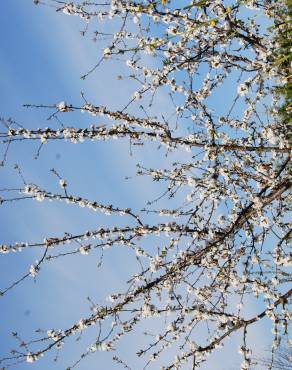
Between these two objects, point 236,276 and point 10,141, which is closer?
point 10,141

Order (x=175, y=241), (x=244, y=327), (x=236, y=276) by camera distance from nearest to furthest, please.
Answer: (x=244, y=327) → (x=175, y=241) → (x=236, y=276)

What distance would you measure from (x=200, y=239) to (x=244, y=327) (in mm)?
1189

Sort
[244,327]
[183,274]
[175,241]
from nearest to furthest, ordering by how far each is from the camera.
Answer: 1. [244,327]
2. [183,274]
3. [175,241]

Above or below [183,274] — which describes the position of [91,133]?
above

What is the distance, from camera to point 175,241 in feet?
17.3

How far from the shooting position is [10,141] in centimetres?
471

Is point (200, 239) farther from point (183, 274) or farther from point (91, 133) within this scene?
point (91, 133)

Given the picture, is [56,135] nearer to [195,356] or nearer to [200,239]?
[200,239]

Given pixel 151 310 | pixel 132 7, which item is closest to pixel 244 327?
pixel 151 310

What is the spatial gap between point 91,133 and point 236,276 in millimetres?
2654

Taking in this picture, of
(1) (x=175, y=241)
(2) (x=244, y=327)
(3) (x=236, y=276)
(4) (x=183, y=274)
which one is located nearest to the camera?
(2) (x=244, y=327)

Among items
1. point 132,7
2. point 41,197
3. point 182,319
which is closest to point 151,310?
point 182,319

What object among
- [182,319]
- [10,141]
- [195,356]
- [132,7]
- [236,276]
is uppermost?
[132,7]

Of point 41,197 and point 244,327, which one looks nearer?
point 244,327
